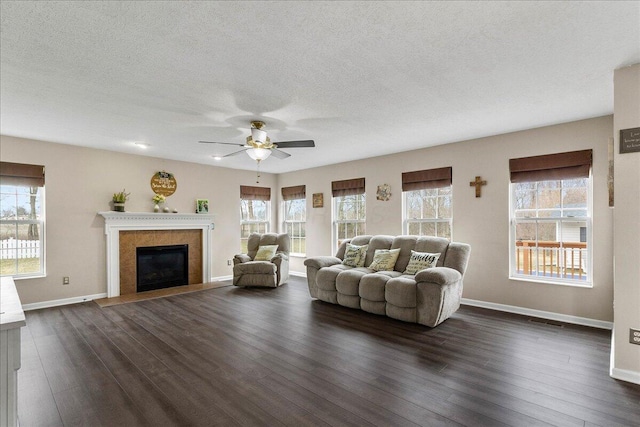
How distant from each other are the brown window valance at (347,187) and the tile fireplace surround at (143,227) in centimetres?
273

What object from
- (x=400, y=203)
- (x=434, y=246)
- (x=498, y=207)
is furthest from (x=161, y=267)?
(x=498, y=207)

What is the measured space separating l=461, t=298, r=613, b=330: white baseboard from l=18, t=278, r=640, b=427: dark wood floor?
0.21 meters

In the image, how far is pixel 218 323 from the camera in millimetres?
3951

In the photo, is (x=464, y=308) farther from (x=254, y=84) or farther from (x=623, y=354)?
(x=254, y=84)

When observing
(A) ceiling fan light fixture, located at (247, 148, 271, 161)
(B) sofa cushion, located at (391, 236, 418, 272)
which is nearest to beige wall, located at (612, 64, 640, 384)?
(B) sofa cushion, located at (391, 236, 418, 272)

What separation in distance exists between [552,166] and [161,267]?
21.9ft

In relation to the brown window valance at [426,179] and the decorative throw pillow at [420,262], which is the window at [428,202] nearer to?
the brown window valance at [426,179]

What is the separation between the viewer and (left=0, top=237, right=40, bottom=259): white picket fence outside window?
460cm

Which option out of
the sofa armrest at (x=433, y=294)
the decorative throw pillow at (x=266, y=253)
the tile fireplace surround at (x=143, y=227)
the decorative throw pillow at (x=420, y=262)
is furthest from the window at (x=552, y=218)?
the tile fireplace surround at (x=143, y=227)

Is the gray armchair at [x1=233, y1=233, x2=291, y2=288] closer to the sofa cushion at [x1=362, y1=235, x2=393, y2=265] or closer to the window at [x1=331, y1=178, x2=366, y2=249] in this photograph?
the window at [x1=331, y1=178, x2=366, y2=249]

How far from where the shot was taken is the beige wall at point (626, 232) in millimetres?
2504

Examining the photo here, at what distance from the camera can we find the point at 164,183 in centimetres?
609

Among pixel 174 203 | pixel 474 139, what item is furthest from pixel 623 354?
pixel 174 203

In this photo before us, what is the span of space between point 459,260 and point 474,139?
1922 mm
